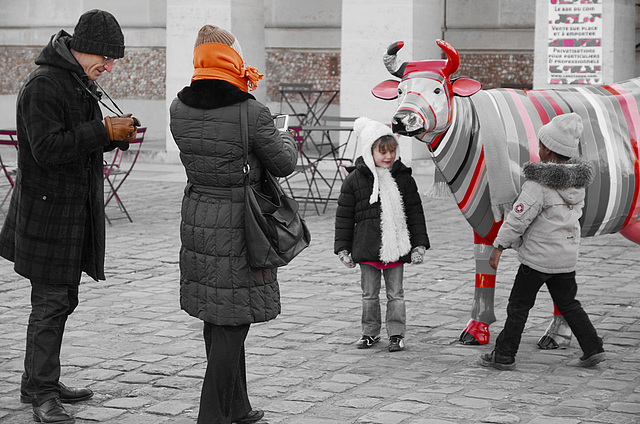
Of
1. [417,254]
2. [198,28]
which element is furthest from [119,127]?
[198,28]

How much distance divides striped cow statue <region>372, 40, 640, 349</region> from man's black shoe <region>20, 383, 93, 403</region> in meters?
2.49

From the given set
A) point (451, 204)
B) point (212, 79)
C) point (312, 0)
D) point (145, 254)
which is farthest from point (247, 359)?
point (312, 0)

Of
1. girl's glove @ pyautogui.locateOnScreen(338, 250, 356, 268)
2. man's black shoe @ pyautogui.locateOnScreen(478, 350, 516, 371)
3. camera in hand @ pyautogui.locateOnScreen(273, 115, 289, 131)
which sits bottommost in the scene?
man's black shoe @ pyautogui.locateOnScreen(478, 350, 516, 371)

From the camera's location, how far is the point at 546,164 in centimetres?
582

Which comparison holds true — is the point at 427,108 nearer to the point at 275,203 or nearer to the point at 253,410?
the point at 275,203

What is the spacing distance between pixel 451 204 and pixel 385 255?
6.60m

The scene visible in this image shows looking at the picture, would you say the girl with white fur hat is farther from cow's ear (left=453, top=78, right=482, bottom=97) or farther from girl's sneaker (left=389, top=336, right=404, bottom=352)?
cow's ear (left=453, top=78, right=482, bottom=97)

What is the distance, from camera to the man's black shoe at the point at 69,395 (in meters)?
5.23

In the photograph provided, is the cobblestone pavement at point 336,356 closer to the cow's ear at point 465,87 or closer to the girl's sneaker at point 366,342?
the girl's sneaker at point 366,342

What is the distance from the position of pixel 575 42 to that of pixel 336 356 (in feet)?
30.0

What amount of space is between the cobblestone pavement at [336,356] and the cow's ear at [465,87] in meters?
1.63

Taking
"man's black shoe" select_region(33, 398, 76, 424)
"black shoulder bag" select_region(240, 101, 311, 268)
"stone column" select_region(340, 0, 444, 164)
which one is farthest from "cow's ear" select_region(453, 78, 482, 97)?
"stone column" select_region(340, 0, 444, 164)

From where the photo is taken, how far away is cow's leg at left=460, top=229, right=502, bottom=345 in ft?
21.4

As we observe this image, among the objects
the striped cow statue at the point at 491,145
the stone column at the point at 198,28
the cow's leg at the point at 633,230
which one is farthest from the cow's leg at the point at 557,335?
the stone column at the point at 198,28
